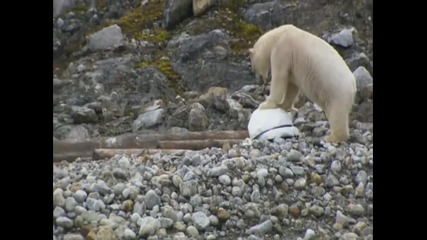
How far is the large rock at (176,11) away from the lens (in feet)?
25.7

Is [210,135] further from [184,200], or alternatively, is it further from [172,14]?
[172,14]

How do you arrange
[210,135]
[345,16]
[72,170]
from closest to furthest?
[72,170]
[210,135]
[345,16]

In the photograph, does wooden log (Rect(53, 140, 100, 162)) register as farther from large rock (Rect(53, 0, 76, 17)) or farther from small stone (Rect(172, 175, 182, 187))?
large rock (Rect(53, 0, 76, 17))

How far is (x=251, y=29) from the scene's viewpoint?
25.4 ft

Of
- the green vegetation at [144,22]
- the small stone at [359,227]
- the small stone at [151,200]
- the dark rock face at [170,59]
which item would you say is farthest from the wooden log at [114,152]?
the green vegetation at [144,22]

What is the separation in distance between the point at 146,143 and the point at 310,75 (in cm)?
101

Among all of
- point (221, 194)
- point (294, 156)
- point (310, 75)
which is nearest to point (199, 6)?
point (310, 75)

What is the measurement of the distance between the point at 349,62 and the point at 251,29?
64.9 inches

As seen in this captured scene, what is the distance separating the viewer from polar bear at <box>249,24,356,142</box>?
145 inches

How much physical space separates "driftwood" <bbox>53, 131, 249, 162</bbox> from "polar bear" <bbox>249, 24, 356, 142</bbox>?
345mm

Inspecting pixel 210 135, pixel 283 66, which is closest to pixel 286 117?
pixel 283 66

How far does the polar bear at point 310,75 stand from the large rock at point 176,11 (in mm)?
3921

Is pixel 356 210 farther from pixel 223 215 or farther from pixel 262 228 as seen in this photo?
pixel 223 215

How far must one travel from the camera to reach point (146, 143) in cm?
398
